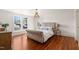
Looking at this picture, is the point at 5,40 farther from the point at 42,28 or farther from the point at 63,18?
the point at 63,18

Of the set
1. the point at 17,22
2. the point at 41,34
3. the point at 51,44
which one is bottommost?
the point at 51,44

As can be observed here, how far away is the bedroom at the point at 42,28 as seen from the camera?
181cm

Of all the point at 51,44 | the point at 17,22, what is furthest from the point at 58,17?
the point at 17,22

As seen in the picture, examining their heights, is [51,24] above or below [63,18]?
below

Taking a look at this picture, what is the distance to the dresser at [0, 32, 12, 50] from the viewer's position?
181 cm

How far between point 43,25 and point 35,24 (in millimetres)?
143

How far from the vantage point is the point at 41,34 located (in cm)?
192

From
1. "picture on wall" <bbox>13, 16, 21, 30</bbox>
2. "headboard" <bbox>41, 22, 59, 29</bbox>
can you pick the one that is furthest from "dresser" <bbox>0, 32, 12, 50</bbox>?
"headboard" <bbox>41, 22, 59, 29</bbox>

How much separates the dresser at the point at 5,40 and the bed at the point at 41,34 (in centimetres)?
33

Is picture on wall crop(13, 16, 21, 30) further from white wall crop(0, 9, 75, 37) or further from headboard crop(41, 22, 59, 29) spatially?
headboard crop(41, 22, 59, 29)

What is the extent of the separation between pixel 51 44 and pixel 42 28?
321 millimetres

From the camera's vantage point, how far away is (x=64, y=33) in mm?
1895
